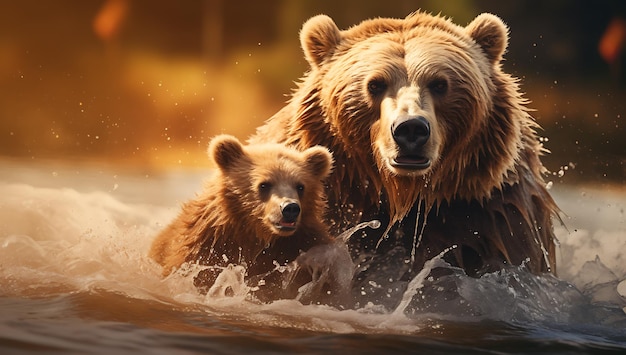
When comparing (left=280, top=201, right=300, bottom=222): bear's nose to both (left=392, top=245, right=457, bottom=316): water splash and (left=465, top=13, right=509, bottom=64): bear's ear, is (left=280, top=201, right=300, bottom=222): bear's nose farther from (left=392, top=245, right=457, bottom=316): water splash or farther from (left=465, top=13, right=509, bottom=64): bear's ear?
(left=465, top=13, right=509, bottom=64): bear's ear

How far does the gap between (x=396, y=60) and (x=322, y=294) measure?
4.35ft

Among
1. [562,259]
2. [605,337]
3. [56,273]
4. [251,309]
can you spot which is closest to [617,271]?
[562,259]

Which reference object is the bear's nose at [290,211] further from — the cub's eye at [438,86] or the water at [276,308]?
the cub's eye at [438,86]

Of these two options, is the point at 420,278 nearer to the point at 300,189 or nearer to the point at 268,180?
the point at 300,189

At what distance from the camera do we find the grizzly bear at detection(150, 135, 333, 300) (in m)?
A: 5.23

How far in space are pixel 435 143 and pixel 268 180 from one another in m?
0.97

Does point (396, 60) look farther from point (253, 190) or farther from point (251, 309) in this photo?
point (251, 309)

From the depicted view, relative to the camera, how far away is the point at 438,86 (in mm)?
5176

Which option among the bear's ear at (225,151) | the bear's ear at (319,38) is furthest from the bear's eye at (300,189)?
the bear's ear at (319,38)

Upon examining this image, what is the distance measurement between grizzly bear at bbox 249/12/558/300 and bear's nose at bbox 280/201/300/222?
527 millimetres

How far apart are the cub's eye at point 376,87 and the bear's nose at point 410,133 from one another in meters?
0.39

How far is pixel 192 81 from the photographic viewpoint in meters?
8.14

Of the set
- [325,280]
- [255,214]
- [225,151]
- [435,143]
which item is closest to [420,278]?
[325,280]

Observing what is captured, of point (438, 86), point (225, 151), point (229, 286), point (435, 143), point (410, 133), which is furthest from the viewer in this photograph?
point (225, 151)
